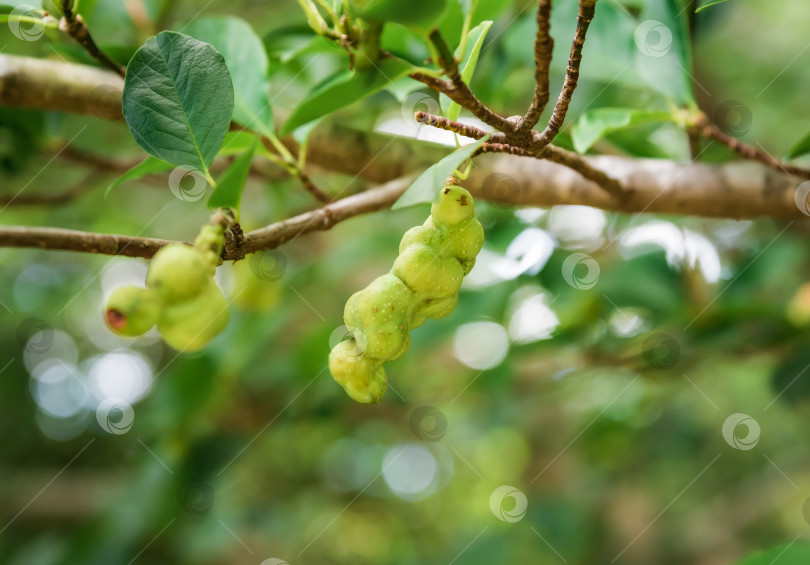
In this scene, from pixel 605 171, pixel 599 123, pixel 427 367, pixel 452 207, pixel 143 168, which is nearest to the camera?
pixel 452 207

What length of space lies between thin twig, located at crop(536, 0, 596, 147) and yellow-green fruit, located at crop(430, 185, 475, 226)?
0.07 meters

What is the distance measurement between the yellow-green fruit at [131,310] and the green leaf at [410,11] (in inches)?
8.6

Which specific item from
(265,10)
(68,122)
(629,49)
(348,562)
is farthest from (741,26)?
(348,562)

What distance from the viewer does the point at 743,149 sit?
0.77m

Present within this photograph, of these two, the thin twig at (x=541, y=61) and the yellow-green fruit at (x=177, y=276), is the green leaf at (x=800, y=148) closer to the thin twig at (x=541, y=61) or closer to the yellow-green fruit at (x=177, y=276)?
the thin twig at (x=541, y=61)

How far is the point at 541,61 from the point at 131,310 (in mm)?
301

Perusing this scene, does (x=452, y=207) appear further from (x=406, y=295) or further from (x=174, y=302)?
(x=174, y=302)

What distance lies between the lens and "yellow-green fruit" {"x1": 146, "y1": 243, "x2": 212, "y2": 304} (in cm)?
35

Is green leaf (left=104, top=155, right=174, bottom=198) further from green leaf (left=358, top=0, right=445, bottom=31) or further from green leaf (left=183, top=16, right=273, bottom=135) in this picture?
green leaf (left=358, top=0, right=445, bottom=31)

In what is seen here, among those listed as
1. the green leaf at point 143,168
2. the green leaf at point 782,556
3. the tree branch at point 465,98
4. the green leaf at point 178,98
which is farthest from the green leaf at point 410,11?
the green leaf at point 782,556

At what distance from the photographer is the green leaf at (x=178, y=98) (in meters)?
0.48

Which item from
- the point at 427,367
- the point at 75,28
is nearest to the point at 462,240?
the point at 75,28

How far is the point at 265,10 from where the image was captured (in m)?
1.92

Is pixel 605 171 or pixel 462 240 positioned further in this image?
pixel 605 171
